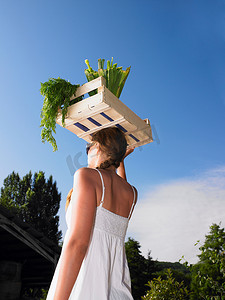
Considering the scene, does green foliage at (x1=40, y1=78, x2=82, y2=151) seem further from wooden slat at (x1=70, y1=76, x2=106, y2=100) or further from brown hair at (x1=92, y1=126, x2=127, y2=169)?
brown hair at (x1=92, y1=126, x2=127, y2=169)

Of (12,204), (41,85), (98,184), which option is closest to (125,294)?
(98,184)

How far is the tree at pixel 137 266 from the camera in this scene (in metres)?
24.9

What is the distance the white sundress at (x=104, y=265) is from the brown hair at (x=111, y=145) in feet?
0.64

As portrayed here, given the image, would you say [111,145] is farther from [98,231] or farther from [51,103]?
[51,103]

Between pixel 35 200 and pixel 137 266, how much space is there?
41.2 feet

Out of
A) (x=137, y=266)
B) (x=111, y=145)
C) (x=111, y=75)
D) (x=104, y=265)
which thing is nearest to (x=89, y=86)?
(x=111, y=75)

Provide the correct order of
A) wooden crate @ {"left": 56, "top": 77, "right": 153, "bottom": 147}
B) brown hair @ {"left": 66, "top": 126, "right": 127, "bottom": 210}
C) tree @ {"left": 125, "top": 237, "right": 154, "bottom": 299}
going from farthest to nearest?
tree @ {"left": 125, "top": 237, "right": 154, "bottom": 299} < wooden crate @ {"left": 56, "top": 77, "right": 153, "bottom": 147} < brown hair @ {"left": 66, "top": 126, "right": 127, "bottom": 210}

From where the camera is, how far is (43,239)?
383 inches

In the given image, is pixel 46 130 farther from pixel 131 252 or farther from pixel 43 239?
pixel 131 252

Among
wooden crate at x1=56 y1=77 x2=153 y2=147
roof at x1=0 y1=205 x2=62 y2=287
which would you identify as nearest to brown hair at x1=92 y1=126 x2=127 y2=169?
wooden crate at x1=56 y1=77 x2=153 y2=147

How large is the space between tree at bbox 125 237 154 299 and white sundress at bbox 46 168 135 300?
2485cm

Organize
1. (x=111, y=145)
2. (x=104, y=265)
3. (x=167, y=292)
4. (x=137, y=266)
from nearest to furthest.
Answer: (x=104, y=265)
(x=111, y=145)
(x=167, y=292)
(x=137, y=266)

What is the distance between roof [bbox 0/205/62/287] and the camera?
28.8 ft

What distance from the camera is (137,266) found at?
1048 inches
